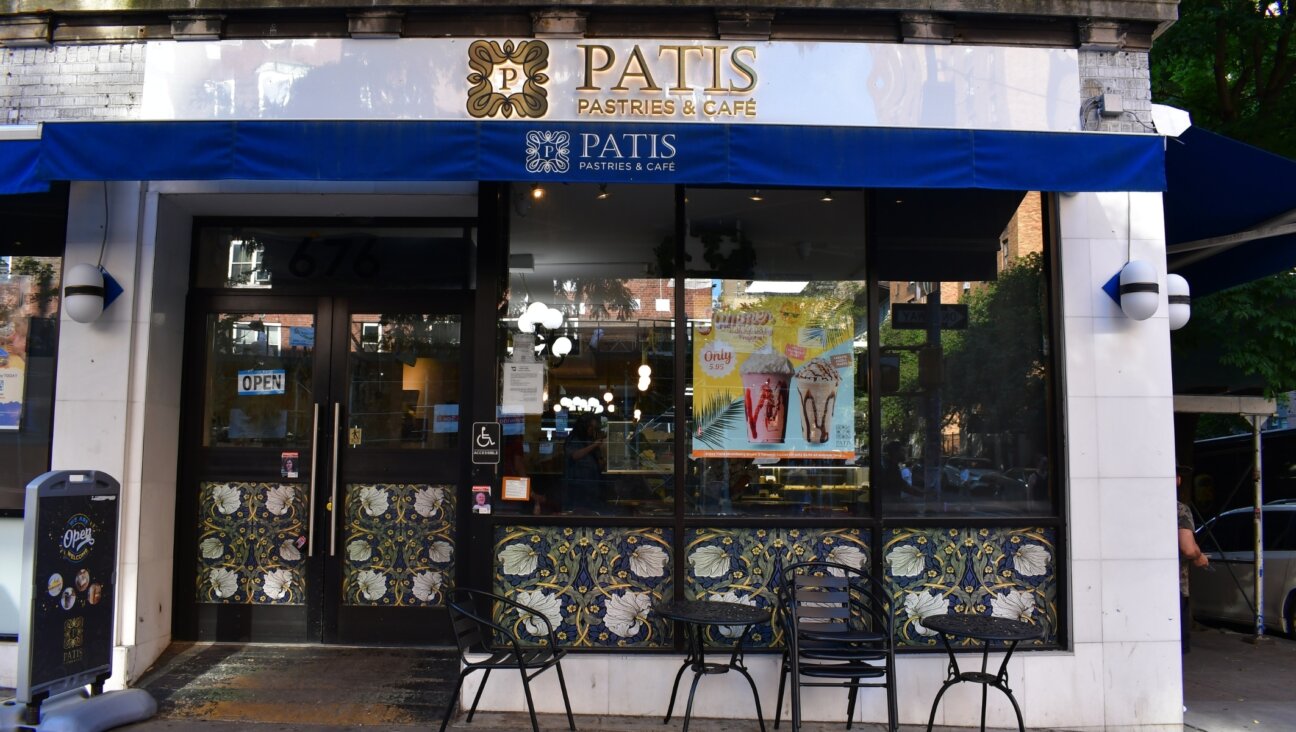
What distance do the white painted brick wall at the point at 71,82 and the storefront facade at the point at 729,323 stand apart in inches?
3.1

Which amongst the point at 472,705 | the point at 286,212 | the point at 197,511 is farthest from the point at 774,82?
the point at 197,511

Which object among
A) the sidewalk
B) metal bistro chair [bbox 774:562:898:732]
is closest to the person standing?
the sidewalk

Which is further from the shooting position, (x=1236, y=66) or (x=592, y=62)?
(x=1236, y=66)

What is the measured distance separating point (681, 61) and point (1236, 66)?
805cm

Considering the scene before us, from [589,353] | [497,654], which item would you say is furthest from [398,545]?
[589,353]

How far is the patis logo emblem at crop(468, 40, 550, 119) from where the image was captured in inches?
226

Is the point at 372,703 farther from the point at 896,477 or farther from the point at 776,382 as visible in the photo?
the point at 896,477

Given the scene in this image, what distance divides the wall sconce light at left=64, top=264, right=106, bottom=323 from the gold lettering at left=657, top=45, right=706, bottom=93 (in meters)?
4.02

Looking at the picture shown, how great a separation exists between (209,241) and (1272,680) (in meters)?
9.18

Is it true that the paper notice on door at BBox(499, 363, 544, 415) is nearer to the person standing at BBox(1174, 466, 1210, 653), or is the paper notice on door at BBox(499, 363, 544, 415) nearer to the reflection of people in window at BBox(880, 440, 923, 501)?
the reflection of people in window at BBox(880, 440, 923, 501)

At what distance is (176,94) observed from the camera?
19.3 feet

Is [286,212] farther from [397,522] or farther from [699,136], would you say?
[699,136]

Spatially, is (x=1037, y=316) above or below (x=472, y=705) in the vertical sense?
above

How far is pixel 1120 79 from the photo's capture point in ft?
19.2
